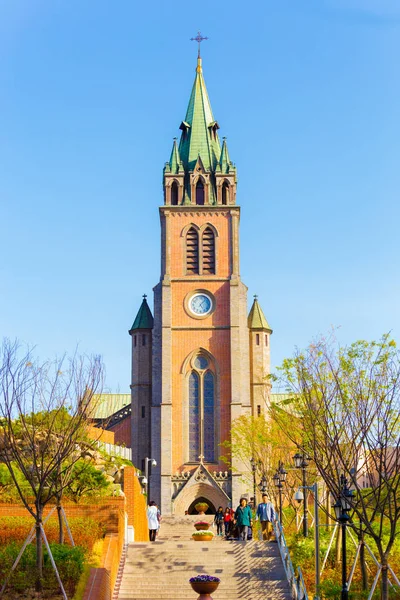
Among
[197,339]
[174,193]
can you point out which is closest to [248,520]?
[197,339]

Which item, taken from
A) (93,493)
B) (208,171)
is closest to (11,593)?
(93,493)

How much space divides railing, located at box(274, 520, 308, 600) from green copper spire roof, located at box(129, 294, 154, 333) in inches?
1397

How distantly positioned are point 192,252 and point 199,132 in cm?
1009

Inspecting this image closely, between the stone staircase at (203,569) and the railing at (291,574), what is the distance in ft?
0.76

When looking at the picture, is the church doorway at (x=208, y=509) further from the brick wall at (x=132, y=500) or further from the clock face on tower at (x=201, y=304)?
the brick wall at (x=132, y=500)

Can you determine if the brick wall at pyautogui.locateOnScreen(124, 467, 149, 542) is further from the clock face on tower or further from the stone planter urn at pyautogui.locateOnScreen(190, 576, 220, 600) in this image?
the clock face on tower

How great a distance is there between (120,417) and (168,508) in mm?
9783

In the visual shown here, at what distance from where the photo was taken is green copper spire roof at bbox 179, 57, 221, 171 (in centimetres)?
6353

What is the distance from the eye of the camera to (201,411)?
56.8m

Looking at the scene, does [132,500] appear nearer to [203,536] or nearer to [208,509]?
[203,536]

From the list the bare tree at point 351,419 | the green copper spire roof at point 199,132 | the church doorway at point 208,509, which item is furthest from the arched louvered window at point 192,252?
the bare tree at point 351,419

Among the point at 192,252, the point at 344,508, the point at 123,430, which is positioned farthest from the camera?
the point at 123,430

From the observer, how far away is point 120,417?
62.0 metres

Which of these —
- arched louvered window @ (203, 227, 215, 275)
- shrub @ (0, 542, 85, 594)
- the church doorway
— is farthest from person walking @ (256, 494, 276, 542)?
arched louvered window @ (203, 227, 215, 275)
